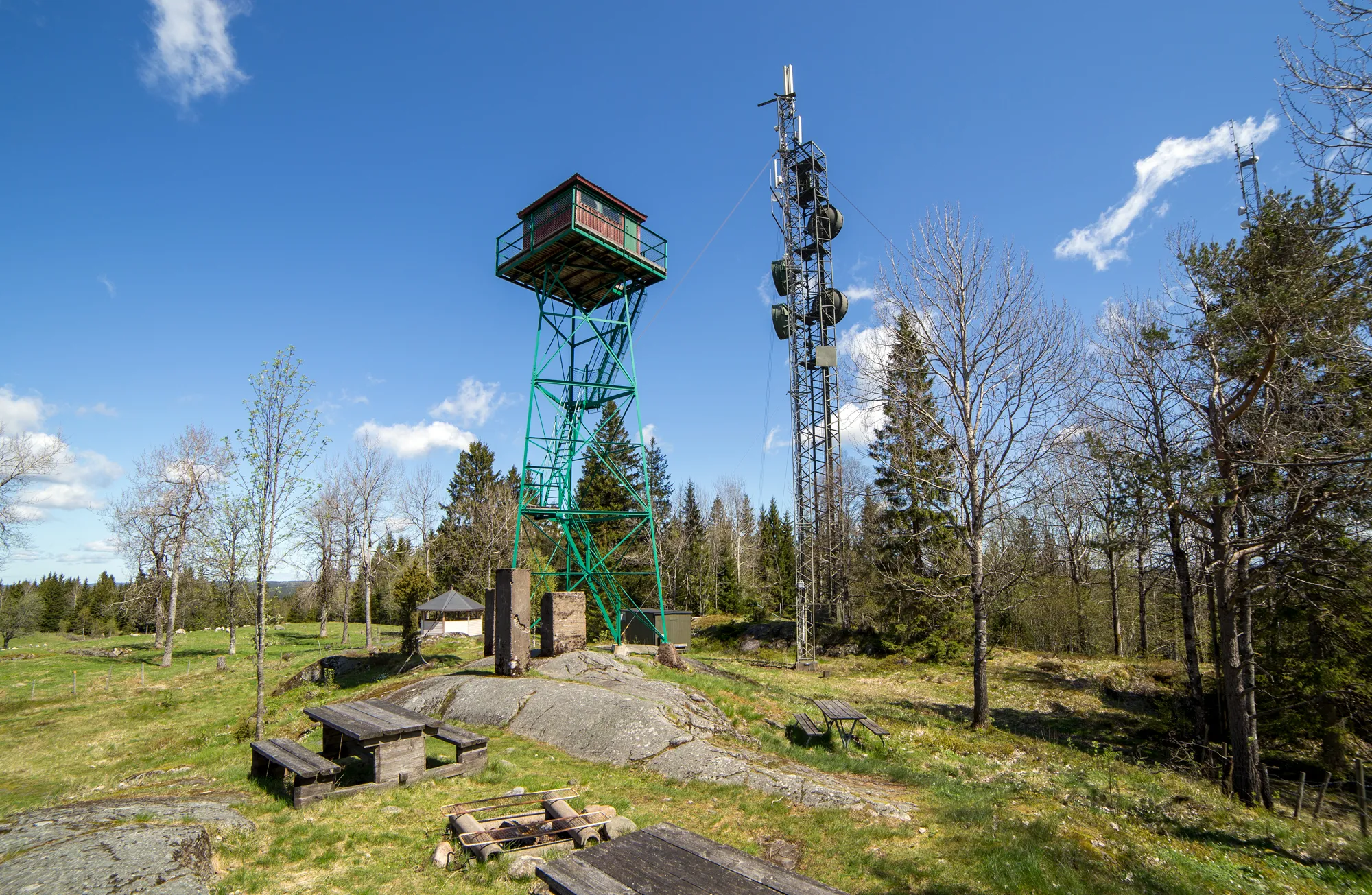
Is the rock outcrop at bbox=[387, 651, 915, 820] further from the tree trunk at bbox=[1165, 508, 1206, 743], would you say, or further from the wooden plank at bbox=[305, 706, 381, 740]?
the tree trunk at bbox=[1165, 508, 1206, 743]

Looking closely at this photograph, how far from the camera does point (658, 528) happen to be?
4716 centimetres

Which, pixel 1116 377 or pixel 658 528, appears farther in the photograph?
pixel 658 528

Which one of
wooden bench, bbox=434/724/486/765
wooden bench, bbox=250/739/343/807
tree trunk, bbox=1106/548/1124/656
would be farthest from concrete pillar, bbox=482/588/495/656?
tree trunk, bbox=1106/548/1124/656

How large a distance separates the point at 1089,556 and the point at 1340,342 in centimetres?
3044

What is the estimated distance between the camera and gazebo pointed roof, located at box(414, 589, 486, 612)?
101 ft

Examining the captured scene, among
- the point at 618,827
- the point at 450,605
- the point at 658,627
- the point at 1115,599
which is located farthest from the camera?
the point at 450,605

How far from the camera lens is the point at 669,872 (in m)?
3.76

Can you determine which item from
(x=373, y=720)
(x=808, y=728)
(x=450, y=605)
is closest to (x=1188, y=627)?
(x=808, y=728)

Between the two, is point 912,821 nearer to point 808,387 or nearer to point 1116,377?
point 1116,377

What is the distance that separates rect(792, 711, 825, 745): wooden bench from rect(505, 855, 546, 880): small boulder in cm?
661

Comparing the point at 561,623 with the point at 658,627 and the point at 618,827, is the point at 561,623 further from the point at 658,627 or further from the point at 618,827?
the point at 618,827

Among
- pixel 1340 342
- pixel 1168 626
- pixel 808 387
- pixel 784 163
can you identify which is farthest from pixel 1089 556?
pixel 1340 342

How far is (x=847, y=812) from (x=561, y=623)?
9639mm

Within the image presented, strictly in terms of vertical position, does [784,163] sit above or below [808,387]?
above
